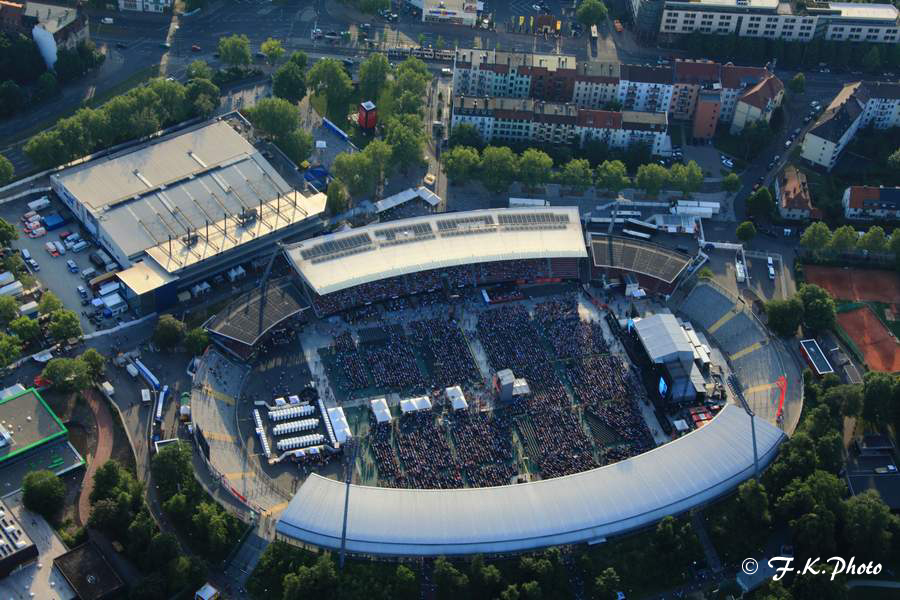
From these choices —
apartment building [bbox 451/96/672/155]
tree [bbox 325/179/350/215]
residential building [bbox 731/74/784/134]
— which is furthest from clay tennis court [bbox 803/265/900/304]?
tree [bbox 325/179/350/215]

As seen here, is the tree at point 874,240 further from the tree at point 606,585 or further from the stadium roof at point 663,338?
the tree at point 606,585

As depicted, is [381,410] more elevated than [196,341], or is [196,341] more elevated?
[196,341]

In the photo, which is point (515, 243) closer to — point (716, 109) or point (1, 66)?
point (716, 109)

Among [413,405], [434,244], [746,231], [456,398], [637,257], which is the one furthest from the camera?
[746,231]

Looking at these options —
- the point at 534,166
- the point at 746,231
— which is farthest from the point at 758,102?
the point at 534,166

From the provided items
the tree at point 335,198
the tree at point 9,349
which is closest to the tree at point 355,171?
the tree at point 335,198

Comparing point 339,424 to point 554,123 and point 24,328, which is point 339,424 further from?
point 554,123
